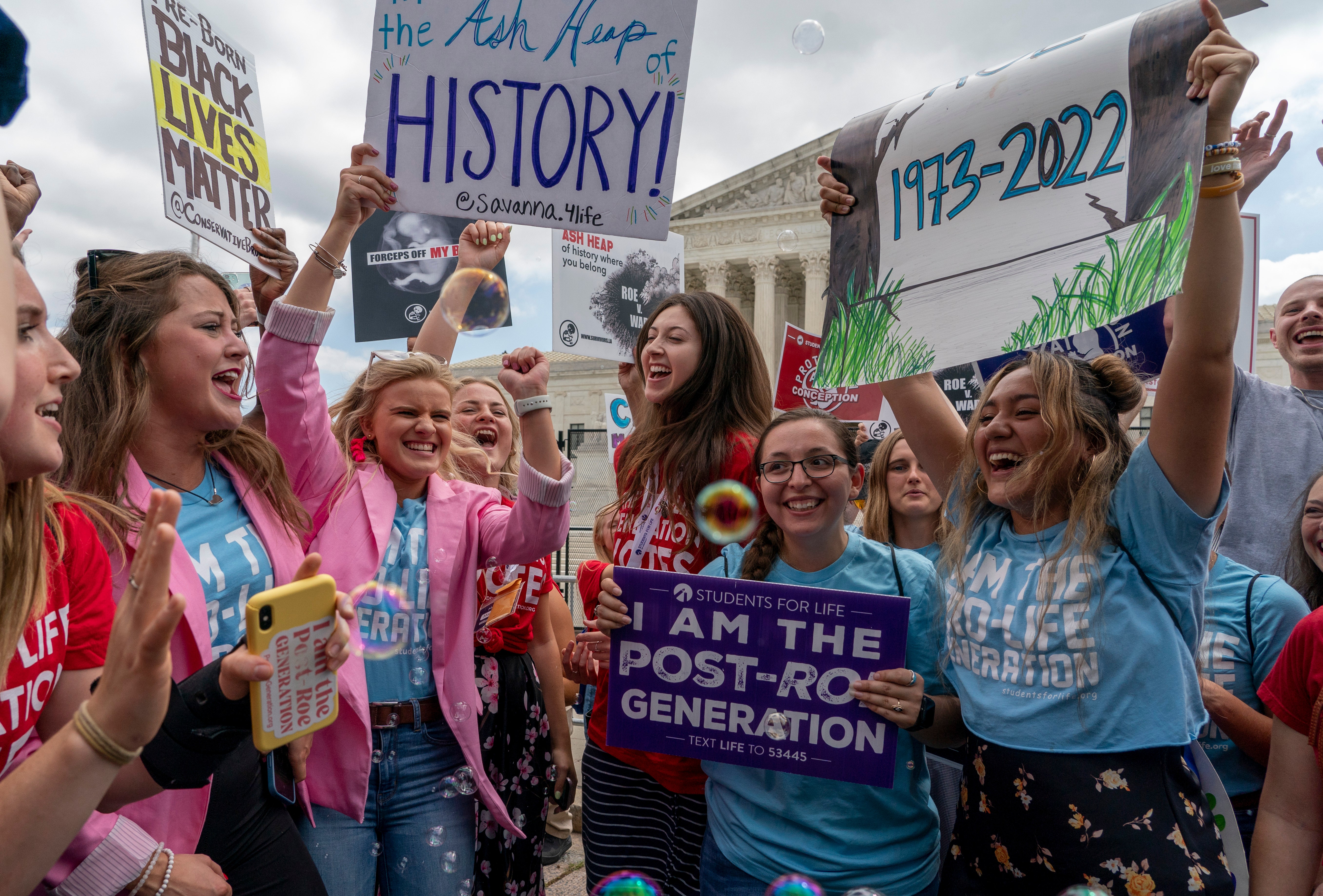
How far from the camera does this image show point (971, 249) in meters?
A: 2.03

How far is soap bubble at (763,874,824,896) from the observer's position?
1.80 metres

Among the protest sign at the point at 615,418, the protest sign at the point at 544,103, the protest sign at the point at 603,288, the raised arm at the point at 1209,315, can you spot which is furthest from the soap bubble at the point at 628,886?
the protest sign at the point at 615,418

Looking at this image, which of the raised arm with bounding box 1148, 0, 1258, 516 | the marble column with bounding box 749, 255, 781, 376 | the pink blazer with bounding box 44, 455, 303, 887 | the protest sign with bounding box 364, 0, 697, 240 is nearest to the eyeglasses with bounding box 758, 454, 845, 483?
the raised arm with bounding box 1148, 0, 1258, 516

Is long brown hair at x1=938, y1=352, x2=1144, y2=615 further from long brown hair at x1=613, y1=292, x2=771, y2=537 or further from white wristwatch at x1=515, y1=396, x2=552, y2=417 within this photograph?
white wristwatch at x1=515, y1=396, x2=552, y2=417

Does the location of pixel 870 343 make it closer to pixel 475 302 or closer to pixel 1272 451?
pixel 1272 451

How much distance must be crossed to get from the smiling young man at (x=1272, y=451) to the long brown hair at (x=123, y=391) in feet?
10.4

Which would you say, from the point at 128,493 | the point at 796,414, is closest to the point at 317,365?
the point at 128,493

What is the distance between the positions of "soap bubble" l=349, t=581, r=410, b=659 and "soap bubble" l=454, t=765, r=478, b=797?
14.7 inches

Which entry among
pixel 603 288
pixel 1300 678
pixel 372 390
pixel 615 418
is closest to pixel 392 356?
pixel 372 390

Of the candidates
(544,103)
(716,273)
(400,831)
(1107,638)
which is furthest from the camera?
(716,273)

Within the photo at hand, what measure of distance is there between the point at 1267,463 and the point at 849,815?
7.21 ft

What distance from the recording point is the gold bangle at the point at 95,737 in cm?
98

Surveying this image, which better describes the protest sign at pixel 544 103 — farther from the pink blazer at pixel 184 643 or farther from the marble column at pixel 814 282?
the marble column at pixel 814 282

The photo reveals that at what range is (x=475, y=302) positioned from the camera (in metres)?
3.97
